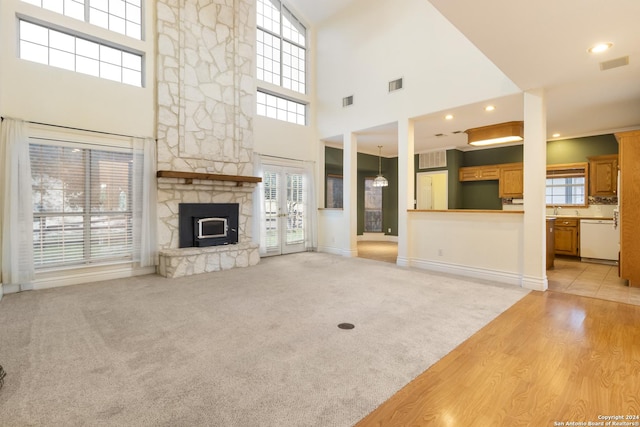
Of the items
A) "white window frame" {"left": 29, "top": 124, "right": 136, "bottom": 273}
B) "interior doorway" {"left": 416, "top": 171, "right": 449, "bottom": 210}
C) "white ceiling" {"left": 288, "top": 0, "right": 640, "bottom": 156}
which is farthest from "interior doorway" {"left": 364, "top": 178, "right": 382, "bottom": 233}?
"white window frame" {"left": 29, "top": 124, "right": 136, "bottom": 273}

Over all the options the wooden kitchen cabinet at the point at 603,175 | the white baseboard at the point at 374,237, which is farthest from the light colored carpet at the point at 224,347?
the white baseboard at the point at 374,237

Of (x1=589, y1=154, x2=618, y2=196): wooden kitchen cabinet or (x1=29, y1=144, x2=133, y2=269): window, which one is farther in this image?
(x1=589, y1=154, x2=618, y2=196): wooden kitchen cabinet

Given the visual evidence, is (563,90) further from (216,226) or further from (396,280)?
(216,226)

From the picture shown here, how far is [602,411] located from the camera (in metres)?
1.72

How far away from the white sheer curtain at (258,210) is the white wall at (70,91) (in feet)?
6.65

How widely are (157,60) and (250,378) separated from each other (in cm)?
530

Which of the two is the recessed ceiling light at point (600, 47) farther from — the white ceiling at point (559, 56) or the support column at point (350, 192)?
the support column at point (350, 192)

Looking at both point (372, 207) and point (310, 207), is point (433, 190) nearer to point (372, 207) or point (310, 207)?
A: point (372, 207)

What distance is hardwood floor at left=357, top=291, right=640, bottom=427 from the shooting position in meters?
1.69

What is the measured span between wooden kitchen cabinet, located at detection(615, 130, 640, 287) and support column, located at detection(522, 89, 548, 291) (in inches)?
42.0

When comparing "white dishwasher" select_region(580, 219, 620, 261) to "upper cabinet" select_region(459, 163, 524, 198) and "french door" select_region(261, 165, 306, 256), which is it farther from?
"french door" select_region(261, 165, 306, 256)

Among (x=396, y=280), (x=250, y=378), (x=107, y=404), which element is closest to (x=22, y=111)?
(x=107, y=404)

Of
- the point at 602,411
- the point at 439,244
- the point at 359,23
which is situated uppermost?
the point at 359,23

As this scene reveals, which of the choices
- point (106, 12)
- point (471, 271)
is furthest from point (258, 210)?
point (471, 271)
